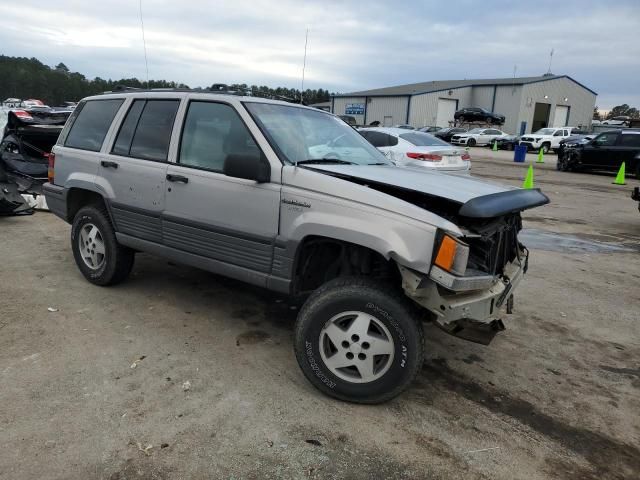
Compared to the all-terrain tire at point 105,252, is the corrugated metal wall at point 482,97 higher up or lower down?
higher up

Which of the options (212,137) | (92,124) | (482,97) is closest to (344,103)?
(482,97)

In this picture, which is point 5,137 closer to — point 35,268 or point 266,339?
point 35,268

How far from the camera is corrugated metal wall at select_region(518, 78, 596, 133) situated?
53.0m

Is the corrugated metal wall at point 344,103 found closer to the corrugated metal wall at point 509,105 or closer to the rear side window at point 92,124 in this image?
the corrugated metal wall at point 509,105

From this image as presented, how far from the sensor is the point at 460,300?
2840 mm

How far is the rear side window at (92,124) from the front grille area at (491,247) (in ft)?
11.6

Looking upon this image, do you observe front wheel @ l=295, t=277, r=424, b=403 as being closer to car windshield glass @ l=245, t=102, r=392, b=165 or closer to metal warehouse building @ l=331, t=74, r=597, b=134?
car windshield glass @ l=245, t=102, r=392, b=165

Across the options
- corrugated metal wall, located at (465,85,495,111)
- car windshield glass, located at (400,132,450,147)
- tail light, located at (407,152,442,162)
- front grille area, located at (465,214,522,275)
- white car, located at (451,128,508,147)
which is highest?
corrugated metal wall, located at (465,85,495,111)

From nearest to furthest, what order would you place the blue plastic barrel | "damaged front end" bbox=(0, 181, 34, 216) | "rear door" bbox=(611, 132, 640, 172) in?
1. "damaged front end" bbox=(0, 181, 34, 216)
2. "rear door" bbox=(611, 132, 640, 172)
3. the blue plastic barrel

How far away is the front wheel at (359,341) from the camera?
2.91 metres

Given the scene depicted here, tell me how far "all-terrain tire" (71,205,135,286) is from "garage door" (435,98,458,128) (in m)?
55.4

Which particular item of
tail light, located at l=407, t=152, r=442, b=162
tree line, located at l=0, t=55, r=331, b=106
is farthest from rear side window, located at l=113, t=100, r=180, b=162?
tree line, located at l=0, t=55, r=331, b=106

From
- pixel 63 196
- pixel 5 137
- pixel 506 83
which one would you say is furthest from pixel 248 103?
pixel 506 83

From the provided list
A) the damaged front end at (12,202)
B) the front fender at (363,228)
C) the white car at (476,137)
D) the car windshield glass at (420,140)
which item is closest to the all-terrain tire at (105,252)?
the front fender at (363,228)
